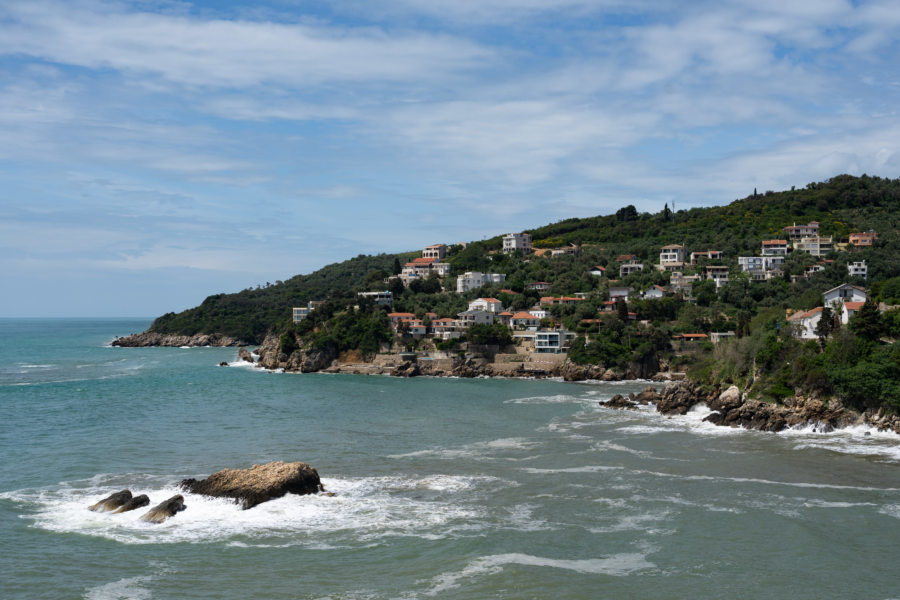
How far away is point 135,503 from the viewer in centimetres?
2138

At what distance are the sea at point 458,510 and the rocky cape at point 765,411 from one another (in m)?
0.81

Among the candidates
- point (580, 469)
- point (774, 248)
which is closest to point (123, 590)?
point (580, 469)

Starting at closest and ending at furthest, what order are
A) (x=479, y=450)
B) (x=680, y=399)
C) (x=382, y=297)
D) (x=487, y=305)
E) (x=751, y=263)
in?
(x=479, y=450)
(x=680, y=399)
(x=487, y=305)
(x=751, y=263)
(x=382, y=297)

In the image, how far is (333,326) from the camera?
A: 73.5 m

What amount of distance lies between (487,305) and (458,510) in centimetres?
5485

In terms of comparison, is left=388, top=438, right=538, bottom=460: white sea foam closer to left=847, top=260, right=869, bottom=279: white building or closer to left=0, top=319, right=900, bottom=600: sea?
left=0, top=319, right=900, bottom=600: sea

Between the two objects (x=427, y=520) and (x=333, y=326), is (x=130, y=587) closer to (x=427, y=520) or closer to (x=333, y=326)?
(x=427, y=520)

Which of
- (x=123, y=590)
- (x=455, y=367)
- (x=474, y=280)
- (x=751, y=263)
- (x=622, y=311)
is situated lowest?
(x=123, y=590)

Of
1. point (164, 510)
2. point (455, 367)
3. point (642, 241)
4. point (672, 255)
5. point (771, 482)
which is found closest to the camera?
point (164, 510)

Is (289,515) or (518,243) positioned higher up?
(518,243)

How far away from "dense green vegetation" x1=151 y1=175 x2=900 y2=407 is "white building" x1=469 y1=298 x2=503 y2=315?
2.17 meters

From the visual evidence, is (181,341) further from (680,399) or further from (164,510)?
(164,510)

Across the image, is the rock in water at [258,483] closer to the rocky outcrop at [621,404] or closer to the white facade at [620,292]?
the rocky outcrop at [621,404]

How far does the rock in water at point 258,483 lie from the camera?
22.2 metres
